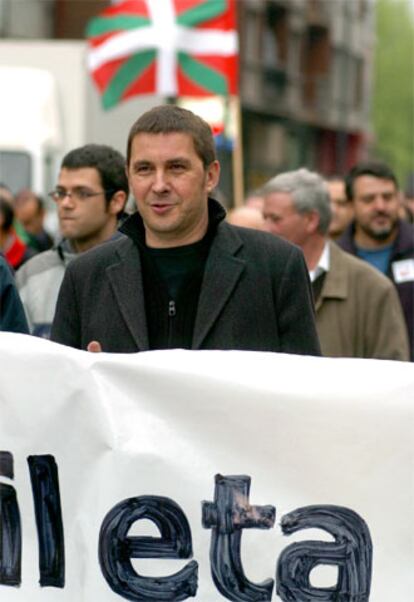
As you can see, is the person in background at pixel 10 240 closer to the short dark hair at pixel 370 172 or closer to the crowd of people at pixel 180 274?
the short dark hair at pixel 370 172

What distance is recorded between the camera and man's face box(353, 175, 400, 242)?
10477mm

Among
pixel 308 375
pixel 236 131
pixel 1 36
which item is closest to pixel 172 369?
pixel 308 375

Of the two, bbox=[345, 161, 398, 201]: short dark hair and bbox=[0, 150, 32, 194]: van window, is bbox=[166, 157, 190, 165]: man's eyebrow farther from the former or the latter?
bbox=[0, 150, 32, 194]: van window

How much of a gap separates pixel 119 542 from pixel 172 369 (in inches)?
19.0

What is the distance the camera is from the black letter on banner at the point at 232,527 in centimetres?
475

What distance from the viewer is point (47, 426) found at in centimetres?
488

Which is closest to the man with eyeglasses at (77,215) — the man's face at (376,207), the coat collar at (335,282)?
the coat collar at (335,282)

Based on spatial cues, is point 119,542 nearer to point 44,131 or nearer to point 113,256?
point 113,256

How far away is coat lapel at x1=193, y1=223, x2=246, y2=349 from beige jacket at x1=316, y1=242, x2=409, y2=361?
8.39 feet

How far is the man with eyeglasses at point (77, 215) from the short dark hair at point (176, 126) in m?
2.17

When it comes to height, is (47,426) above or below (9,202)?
below

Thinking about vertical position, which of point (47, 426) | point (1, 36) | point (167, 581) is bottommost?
point (167, 581)

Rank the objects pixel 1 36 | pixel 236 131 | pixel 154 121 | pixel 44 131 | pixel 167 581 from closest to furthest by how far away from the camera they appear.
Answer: pixel 167 581 → pixel 154 121 → pixel 236 131 → pixel 44 131 → pixel 1 36

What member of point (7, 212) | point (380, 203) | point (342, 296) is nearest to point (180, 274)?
point (342, 296)
